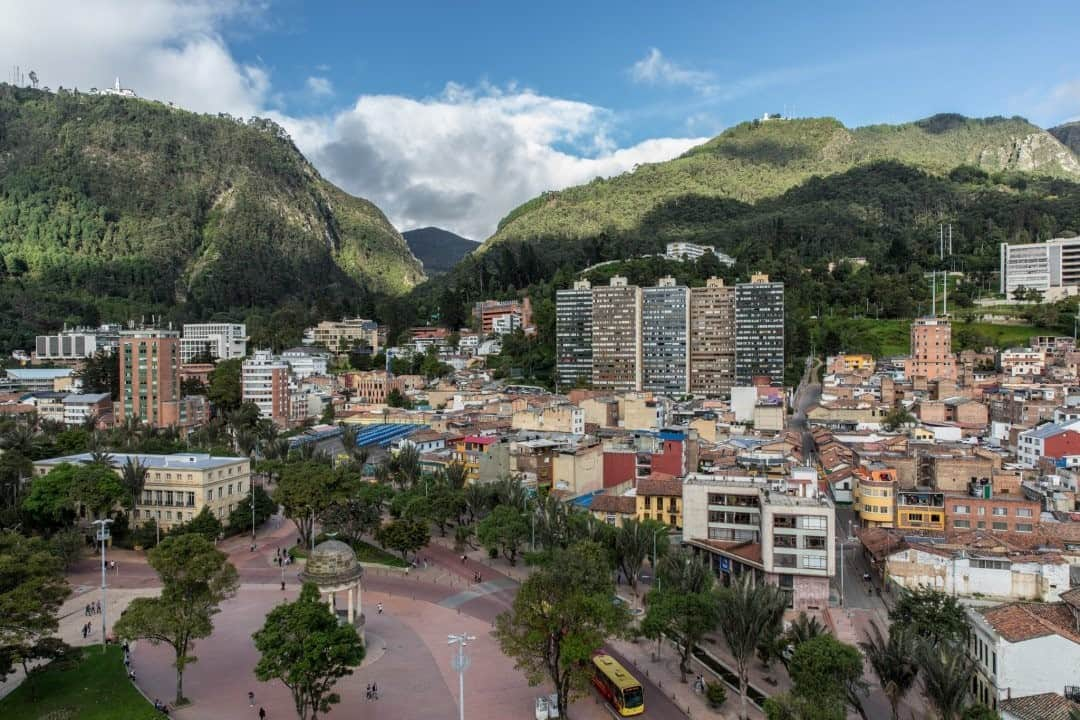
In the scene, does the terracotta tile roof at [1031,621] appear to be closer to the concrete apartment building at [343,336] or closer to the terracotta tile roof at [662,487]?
the terracotta tile roof at [662,487]

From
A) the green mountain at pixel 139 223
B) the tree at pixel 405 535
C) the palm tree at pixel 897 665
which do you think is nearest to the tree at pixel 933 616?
the palm tree at pixel 897 665

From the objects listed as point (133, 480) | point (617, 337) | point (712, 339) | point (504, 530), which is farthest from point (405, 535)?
point (712, 339)

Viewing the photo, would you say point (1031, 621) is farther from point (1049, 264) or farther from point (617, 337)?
point (1049, 264)

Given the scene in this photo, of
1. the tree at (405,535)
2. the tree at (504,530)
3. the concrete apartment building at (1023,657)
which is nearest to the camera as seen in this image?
the concrete apartment building at (1023,657)

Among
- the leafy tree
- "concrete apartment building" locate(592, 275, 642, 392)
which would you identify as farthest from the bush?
"concrete apartment building" locate(592, 275, 642, 392)

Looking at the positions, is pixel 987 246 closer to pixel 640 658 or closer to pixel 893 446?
pixel 893 446

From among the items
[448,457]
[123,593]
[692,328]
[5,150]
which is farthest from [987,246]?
[5,150]

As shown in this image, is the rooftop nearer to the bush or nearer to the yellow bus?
the yellow bus
